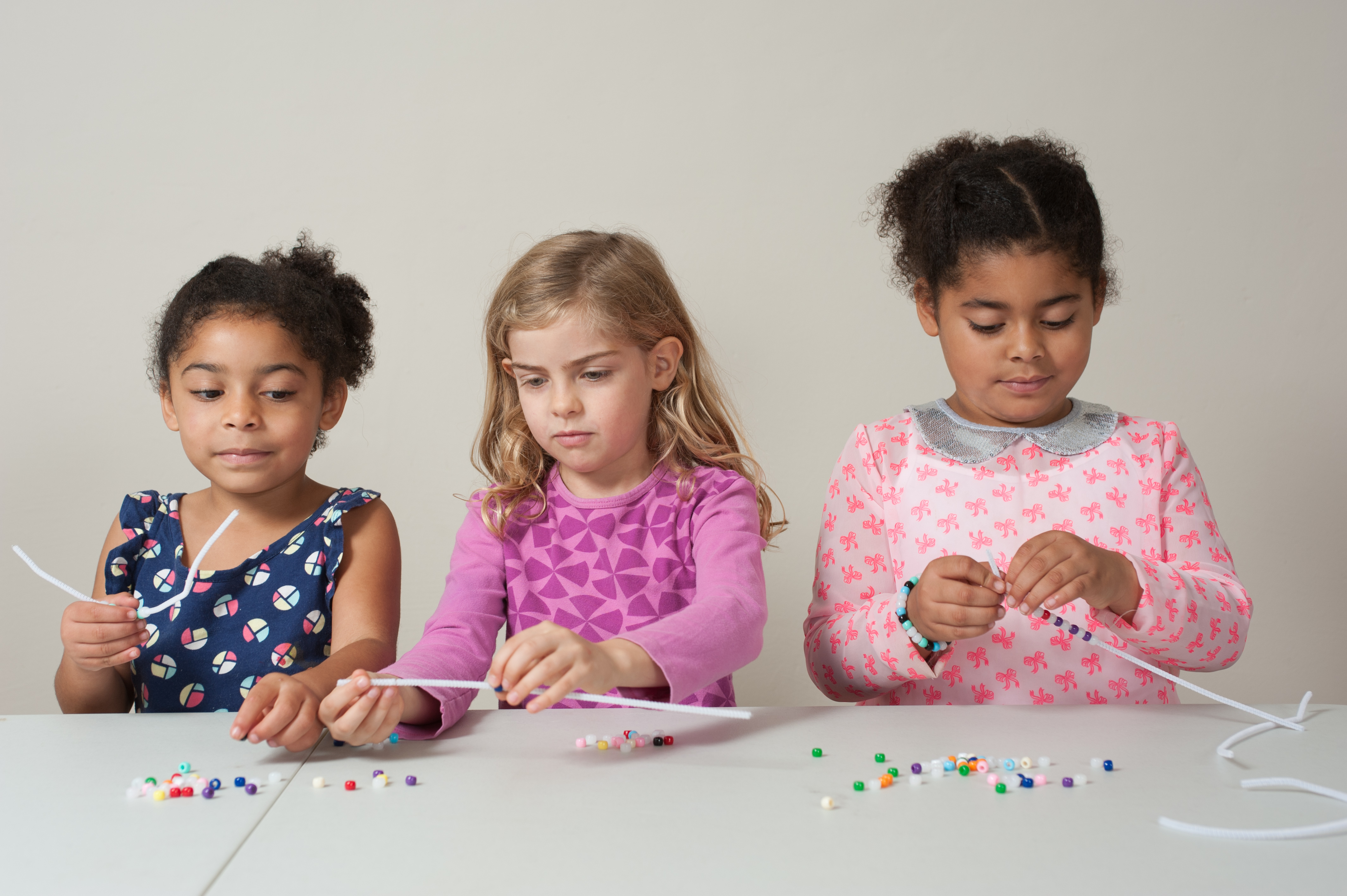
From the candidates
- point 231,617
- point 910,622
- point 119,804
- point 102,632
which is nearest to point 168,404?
point 231,617

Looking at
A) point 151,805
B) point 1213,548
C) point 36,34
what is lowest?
point 151,805

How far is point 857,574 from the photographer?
1225mm

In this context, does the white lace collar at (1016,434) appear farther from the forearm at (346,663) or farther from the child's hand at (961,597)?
the forearm at (346,663)

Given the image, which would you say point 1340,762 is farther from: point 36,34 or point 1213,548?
point 36,34

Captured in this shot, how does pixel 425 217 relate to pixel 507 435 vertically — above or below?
above

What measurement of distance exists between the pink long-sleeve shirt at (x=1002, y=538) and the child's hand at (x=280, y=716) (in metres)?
0.57

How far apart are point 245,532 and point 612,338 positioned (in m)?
0.55

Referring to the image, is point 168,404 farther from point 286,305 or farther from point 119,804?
point 119,804

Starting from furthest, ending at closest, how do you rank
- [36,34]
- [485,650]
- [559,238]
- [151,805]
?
1. [36,34]
2. [559,238]
3. [485,650]
4. [151,805]

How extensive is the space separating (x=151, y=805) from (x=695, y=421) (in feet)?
2.42

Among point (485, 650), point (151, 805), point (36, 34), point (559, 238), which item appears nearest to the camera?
point (151, 805)

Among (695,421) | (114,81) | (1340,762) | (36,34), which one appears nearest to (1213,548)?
(1340,762)

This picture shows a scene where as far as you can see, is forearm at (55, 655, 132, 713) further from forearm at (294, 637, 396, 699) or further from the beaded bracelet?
the beaded bracelet

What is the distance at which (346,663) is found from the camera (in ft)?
3.57
